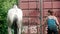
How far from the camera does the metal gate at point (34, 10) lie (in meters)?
14.9

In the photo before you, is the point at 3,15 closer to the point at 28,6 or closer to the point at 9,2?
the point at 9,2

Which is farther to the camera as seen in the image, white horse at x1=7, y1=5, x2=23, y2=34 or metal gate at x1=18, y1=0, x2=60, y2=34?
metal gate at x1=18, y1=0, x2=60, y2=34

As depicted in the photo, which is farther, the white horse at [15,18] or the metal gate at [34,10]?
the metal gate at [34,10]

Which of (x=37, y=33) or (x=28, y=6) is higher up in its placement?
(x=28, y=6)

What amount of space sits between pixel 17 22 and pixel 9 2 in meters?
3.66

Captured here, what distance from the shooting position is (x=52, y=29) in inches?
463

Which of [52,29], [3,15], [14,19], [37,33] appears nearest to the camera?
[14,19]

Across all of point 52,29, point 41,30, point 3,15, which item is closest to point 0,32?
point 3,15

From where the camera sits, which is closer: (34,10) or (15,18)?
(15,18)

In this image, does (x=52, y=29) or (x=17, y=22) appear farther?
(x=52, y=29)

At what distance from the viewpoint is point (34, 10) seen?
49.2 feet

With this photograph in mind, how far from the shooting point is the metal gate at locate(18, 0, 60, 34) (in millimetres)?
14883

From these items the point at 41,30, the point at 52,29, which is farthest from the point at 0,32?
the point at 52,29

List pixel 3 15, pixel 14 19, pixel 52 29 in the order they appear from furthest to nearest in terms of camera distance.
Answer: pixel 3 15, pixel 52 29, pixel 14 19
